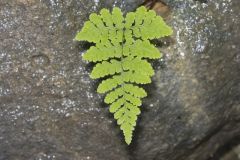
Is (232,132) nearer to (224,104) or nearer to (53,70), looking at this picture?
(224,104)

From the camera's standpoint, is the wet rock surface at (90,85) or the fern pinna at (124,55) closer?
the fern pinna at (124,55)

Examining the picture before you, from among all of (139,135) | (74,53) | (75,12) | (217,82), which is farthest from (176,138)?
(75,12)

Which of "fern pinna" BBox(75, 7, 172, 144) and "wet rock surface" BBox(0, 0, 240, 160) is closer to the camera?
"fern pinna" BBox(75, 7, 172, 144)

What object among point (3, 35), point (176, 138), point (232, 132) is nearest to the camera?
point (3, 35)

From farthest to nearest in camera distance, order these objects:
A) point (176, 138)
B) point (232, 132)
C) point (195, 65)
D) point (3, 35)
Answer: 1. point (232, 132)
2. point (176, 138)
3. point (195, 65)
4. point (3, 35)

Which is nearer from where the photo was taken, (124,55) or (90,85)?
(124,55)
